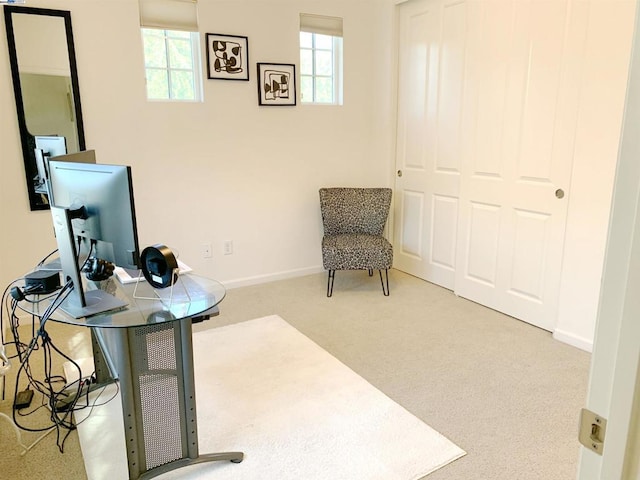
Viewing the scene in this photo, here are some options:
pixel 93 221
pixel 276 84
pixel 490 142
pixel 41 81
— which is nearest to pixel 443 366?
pixel 490 142

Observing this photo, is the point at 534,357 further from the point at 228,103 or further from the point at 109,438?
the point at 228,103

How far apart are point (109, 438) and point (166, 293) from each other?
2.53ft

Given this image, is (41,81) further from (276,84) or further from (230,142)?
(276,84)

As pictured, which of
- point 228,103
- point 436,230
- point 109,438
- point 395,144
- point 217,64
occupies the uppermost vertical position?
point 217,64

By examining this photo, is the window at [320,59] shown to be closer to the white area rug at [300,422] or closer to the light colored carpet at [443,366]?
the light colored carpet at [443,366]

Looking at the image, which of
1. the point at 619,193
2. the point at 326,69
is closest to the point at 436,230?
the point at 326,69

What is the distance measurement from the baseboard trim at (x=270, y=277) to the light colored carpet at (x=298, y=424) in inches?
45.1

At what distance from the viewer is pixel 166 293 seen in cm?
186

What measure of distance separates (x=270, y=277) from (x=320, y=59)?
197 centimetres

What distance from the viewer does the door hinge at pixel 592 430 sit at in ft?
2.10

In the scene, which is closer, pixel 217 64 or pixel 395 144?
pixel 217 64

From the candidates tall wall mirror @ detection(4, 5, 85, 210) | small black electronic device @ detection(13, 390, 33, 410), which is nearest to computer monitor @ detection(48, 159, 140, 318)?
small black electronic device @ detection(13, 390, 33, 410)

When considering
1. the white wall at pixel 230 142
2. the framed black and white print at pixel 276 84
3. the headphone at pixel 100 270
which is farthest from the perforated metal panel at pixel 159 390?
the framed black and white print at pixel 276 84

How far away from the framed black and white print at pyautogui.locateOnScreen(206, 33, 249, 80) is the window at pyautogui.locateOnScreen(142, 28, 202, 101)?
95 millimetres
